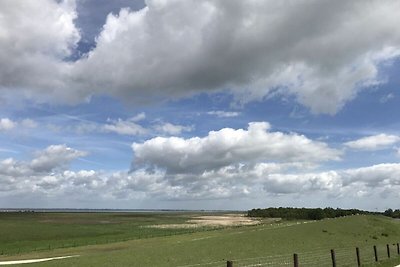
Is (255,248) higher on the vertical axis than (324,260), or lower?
higher

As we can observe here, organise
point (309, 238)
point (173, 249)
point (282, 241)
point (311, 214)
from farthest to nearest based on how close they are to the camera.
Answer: point (311, 214) < point (309, 238) < point (282, 241) < point (173, 249)

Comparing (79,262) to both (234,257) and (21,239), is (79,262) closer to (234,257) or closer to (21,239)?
(234,257)

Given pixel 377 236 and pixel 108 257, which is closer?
pixel 108 257

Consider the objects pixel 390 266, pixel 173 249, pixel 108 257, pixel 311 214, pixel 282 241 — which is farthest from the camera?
pixel 311 214

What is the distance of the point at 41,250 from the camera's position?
68.1 meters

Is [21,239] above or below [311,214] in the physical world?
below

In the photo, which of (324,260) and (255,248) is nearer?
(324,260)

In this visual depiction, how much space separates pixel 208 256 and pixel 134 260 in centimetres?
789

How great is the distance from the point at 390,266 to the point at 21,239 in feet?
247

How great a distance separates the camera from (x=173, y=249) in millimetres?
50781

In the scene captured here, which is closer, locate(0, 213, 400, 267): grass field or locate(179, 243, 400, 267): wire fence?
locate(179, 243, 400, 267): wire fence

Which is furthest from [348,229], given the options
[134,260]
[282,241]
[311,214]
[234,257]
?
[311,214]

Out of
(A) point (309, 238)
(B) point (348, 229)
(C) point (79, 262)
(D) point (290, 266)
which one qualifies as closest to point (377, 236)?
(B) point (348, 229)

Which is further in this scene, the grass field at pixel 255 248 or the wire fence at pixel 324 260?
the grass field at pixel 255 248
